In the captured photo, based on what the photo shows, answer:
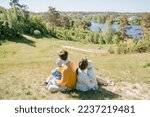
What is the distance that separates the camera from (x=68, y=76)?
335 inches

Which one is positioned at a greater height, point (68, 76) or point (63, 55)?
point (63, 55)

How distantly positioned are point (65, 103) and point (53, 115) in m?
0.77

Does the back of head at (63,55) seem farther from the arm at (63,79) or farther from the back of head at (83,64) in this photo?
the back of head at (83,64)

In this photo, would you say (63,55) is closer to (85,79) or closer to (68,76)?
(68,76)

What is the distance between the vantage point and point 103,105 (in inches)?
272

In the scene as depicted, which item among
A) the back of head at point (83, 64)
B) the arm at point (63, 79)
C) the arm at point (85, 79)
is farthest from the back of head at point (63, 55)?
the arm at point (85, 79)

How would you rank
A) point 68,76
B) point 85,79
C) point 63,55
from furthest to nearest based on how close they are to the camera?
point 85,79 < point 68,76 < point 63,55

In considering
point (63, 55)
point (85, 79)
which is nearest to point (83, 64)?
point (85, 79)

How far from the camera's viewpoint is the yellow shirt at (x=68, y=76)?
844 centimetres

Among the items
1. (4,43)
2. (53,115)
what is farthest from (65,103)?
(4,43)

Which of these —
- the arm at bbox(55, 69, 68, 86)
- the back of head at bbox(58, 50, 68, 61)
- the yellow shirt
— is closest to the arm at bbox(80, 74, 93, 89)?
the yellow shirt

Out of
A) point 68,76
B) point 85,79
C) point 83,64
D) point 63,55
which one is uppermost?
point 63,55

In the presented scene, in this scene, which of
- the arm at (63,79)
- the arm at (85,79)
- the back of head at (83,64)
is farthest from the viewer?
the arm at (85,79)

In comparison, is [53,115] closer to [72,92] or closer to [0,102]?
[0,102]
